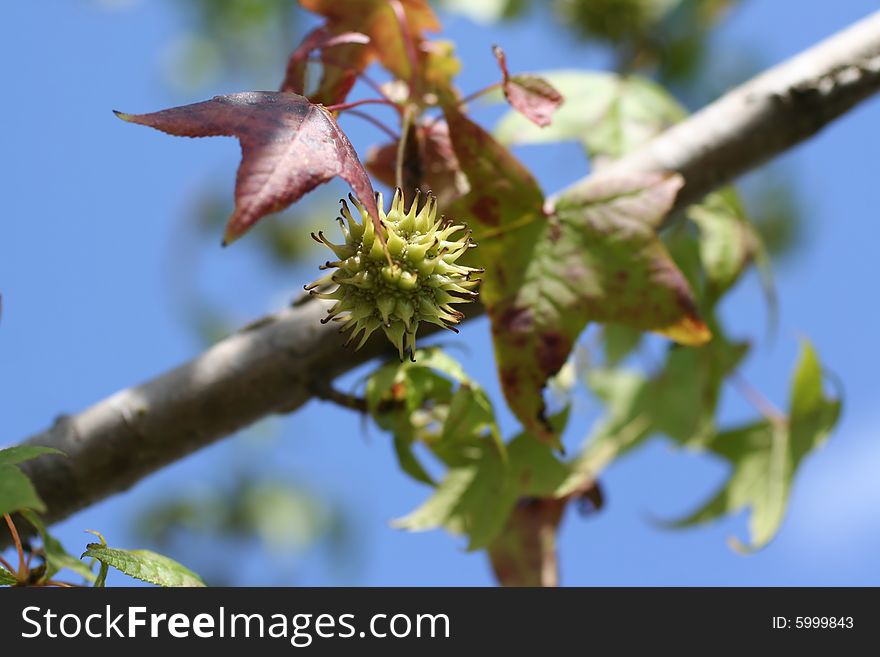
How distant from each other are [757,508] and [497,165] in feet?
3.26

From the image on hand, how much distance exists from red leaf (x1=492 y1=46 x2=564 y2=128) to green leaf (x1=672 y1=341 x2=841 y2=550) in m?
0.85

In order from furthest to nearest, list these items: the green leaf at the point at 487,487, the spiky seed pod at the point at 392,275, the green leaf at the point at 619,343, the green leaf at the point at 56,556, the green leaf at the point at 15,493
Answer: the green leaf at the point at 619,343
the green leaf at the point at 487,487
the green leaf at the point at 56,556
the spiky seed pod at the point at 392,275
the green leaf at the point at 15,493

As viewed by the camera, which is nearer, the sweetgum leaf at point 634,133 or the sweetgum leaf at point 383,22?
the sweetgum leaf at point 383,22

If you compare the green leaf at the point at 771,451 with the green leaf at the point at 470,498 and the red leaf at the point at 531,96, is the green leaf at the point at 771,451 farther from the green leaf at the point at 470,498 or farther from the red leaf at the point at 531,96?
the red leaf at the point at 531,96

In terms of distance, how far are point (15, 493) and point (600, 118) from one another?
1320 mm

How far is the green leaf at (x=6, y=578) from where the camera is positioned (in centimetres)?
113

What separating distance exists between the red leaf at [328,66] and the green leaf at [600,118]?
1.52 ft

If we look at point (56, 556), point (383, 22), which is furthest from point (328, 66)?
point (56, 556)

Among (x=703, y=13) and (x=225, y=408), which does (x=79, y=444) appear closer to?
(x=225, y=408)

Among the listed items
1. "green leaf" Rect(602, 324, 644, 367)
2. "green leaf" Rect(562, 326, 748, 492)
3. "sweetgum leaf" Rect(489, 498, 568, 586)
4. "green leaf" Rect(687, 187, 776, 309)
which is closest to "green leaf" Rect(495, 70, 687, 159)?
"green leaf" Rect(687, 187, 776, 309)

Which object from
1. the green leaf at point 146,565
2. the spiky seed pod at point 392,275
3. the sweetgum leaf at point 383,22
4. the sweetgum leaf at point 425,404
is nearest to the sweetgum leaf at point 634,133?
the sweetgum leaf at point 383,22

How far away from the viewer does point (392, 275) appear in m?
1.01

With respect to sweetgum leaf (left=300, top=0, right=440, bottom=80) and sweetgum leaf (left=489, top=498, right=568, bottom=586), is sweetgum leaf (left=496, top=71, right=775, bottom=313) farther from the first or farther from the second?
sweetgum leaf (left=489, top=498, right=568, bottom=586)
